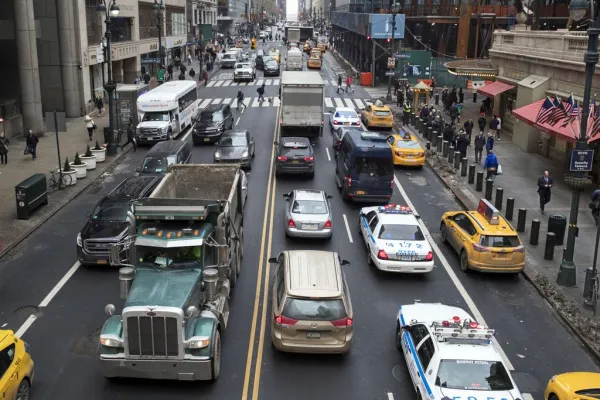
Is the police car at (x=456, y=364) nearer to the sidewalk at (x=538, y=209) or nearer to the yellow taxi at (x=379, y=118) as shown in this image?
the sidewalk at (x=538, y=209)

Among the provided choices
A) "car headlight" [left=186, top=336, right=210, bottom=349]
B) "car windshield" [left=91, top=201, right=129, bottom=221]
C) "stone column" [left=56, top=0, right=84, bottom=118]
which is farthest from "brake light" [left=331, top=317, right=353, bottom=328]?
"stone column" [left=56, top=0, right=84, bottom=118]

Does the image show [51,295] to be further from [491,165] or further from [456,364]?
[491,165]

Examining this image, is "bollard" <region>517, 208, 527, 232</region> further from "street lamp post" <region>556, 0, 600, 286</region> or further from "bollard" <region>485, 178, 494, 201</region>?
"street lamp post" <region>556, 0, 600, 286</region>

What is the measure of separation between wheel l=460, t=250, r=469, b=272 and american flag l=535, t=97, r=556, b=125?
11953mm

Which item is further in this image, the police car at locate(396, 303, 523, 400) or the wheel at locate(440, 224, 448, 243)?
the wheel at locate(440, 224, 448, 243)

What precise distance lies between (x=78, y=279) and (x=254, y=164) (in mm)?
14624

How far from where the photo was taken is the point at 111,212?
18.8m

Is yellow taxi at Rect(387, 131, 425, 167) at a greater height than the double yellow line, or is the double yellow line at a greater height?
yellow taxi at Rect(387, 131, 425, 167)

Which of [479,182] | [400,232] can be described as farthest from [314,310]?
[479,182]

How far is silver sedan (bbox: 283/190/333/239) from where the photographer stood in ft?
64.5

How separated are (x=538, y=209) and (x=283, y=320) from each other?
1560cm

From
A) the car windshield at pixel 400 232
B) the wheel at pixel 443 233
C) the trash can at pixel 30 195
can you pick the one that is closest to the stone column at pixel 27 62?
the trash can at pixel 30 195

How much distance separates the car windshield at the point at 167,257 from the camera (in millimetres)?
12766

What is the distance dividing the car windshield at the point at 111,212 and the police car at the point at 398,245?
7395 mm
